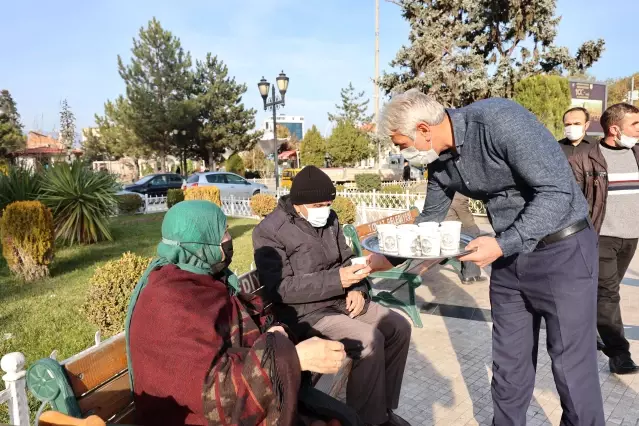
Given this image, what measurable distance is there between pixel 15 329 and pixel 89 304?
4.44 feet

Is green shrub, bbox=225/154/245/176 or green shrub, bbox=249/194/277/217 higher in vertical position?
green shrub, bbox=225/154/245/176

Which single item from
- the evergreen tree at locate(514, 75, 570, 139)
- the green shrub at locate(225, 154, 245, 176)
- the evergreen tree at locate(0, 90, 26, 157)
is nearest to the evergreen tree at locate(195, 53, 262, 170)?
the green shrub at locate(225, 154, 245, 176)

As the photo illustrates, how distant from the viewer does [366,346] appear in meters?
2.38

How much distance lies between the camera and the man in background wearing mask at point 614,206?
308 cm

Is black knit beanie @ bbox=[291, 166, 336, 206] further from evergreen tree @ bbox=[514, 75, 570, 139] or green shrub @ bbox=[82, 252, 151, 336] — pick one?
evergreen tree @ bbox=[514, 75, 570, 139]

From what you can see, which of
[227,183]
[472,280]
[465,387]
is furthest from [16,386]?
[227,183]

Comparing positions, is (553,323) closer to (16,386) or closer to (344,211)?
(16,386)

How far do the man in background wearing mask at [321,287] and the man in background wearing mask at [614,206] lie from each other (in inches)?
60.2

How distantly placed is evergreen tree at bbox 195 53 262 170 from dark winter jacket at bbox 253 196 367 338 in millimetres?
33212

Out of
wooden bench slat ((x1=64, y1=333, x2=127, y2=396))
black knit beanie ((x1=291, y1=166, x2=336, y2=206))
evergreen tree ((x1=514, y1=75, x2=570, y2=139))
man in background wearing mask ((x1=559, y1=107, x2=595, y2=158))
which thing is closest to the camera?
wooden bench slat ((x1=64, y1=333, x2=127, y2=396))

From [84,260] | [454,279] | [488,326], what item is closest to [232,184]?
[84,260]

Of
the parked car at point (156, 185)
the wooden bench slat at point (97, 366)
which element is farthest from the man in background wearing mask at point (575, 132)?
the parked car at point (156, 185)

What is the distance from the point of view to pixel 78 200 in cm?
884

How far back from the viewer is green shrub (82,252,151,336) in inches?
146
